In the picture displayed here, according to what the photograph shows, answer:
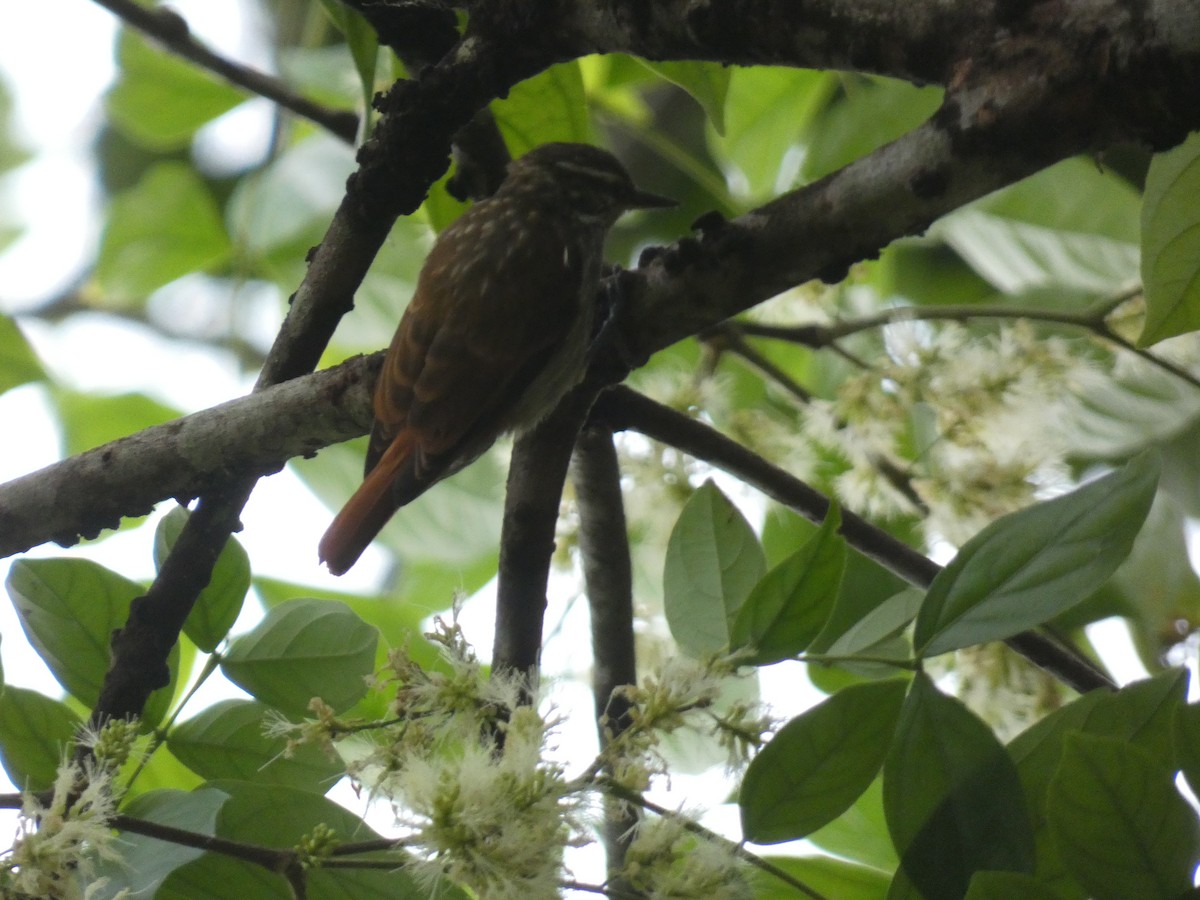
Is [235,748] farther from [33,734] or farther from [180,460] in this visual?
[180,460]

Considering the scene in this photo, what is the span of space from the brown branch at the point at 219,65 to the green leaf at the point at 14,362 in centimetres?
55

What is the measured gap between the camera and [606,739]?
116cm

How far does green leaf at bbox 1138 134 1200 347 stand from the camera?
1.37m

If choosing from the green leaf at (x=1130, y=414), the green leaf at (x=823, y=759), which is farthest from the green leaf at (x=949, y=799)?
the green leaf at (x=1130, y=414)

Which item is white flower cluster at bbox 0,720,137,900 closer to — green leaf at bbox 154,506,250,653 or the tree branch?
green leaf at bbox 154,506,250,653

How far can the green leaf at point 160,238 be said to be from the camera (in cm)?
282

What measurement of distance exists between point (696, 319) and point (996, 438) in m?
0.77

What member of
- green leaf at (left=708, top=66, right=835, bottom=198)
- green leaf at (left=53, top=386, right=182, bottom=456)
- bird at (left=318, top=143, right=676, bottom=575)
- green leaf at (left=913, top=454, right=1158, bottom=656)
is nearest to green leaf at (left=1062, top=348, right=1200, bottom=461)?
green leaf at (left=708, top=66, right=835, bottom=198)

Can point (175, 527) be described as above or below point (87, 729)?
above

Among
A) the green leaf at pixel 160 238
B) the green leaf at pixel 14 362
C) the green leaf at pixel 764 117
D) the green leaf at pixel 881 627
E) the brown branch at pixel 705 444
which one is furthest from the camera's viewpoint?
the green leaf at pixel 160 238

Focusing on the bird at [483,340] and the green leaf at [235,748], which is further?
the bird at [483,340]

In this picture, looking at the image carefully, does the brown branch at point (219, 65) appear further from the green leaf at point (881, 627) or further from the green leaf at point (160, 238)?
the green leaf at point (881, 627)

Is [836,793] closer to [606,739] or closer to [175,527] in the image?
[606,739]

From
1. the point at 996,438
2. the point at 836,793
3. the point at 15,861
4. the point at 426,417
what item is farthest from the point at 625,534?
the point at 15,861
